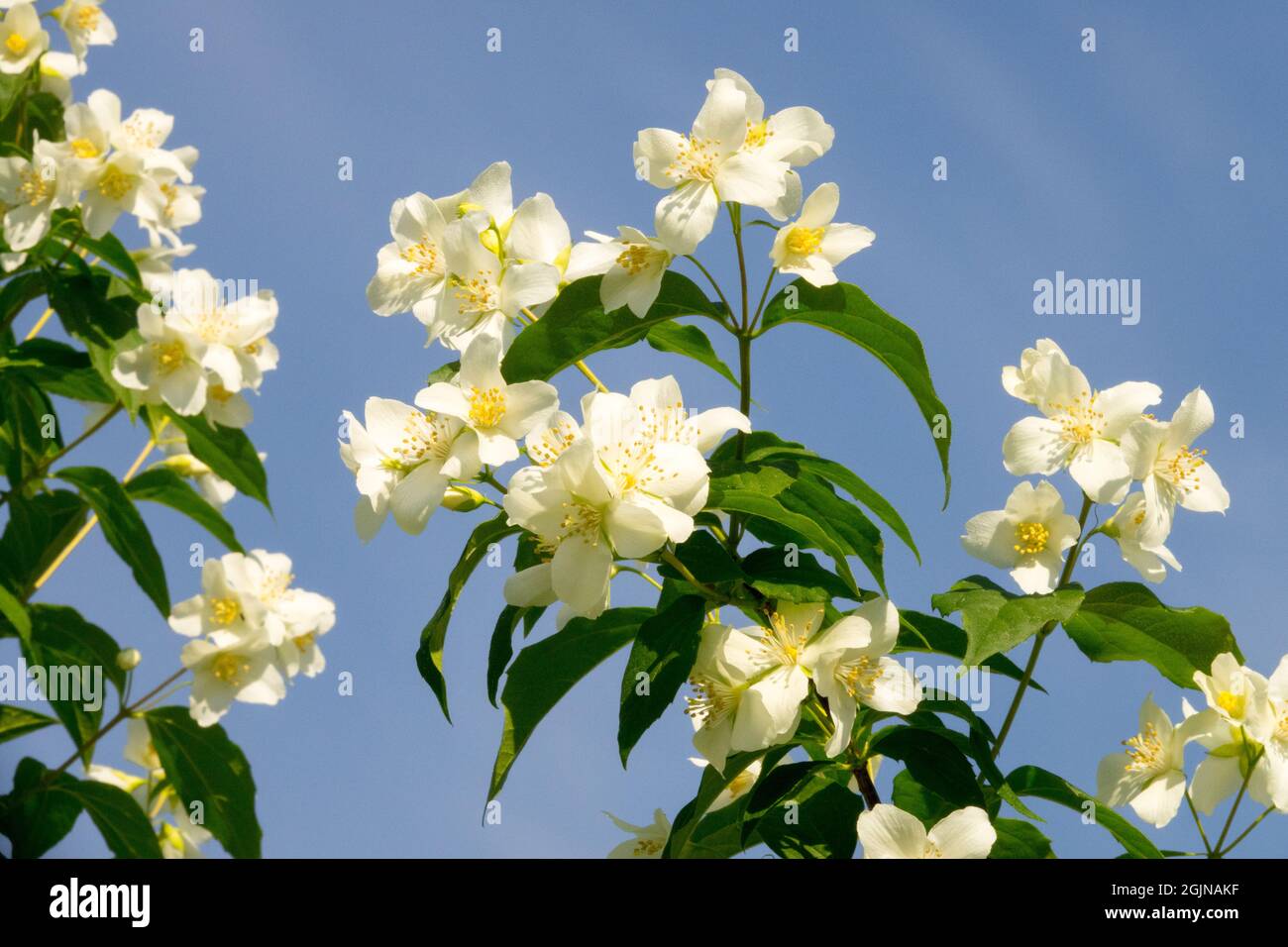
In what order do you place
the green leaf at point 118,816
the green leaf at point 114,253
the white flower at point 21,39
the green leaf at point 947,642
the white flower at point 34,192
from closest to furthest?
the green leaf at point 947,642 < the green leaf at point 118,816 < the white flower at point 34,192 < the green leaf at point 114,253 < the white flower at point 21,39

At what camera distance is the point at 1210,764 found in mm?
1428

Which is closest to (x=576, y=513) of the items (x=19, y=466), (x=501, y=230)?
(x=501, y=230)

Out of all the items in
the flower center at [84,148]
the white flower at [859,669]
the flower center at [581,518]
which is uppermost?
the flower center at [84,148]

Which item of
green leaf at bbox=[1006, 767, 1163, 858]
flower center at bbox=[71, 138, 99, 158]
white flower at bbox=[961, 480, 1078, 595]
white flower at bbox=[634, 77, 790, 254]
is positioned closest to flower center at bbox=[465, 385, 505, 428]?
white flower at bbox=[634, 77, 790, 254]

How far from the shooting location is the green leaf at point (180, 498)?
2.69m

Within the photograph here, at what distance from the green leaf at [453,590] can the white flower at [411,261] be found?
0.93ft

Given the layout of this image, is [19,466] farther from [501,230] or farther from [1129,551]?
[1129,551]

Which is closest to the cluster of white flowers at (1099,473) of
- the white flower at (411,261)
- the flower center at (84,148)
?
the white flower at (411,261)

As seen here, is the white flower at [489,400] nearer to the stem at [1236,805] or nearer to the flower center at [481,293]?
the flower center at [481,293]

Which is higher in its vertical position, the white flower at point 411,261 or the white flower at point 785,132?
the white flower at point 785,132

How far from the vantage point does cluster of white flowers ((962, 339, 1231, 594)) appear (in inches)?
54.1

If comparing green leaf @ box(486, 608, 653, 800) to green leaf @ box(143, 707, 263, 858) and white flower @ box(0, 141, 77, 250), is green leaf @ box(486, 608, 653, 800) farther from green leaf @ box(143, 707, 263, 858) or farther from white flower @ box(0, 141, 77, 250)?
white flower @ box(0, 141, 77, 250)

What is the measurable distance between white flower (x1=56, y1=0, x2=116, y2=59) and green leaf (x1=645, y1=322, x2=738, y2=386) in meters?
2.06
